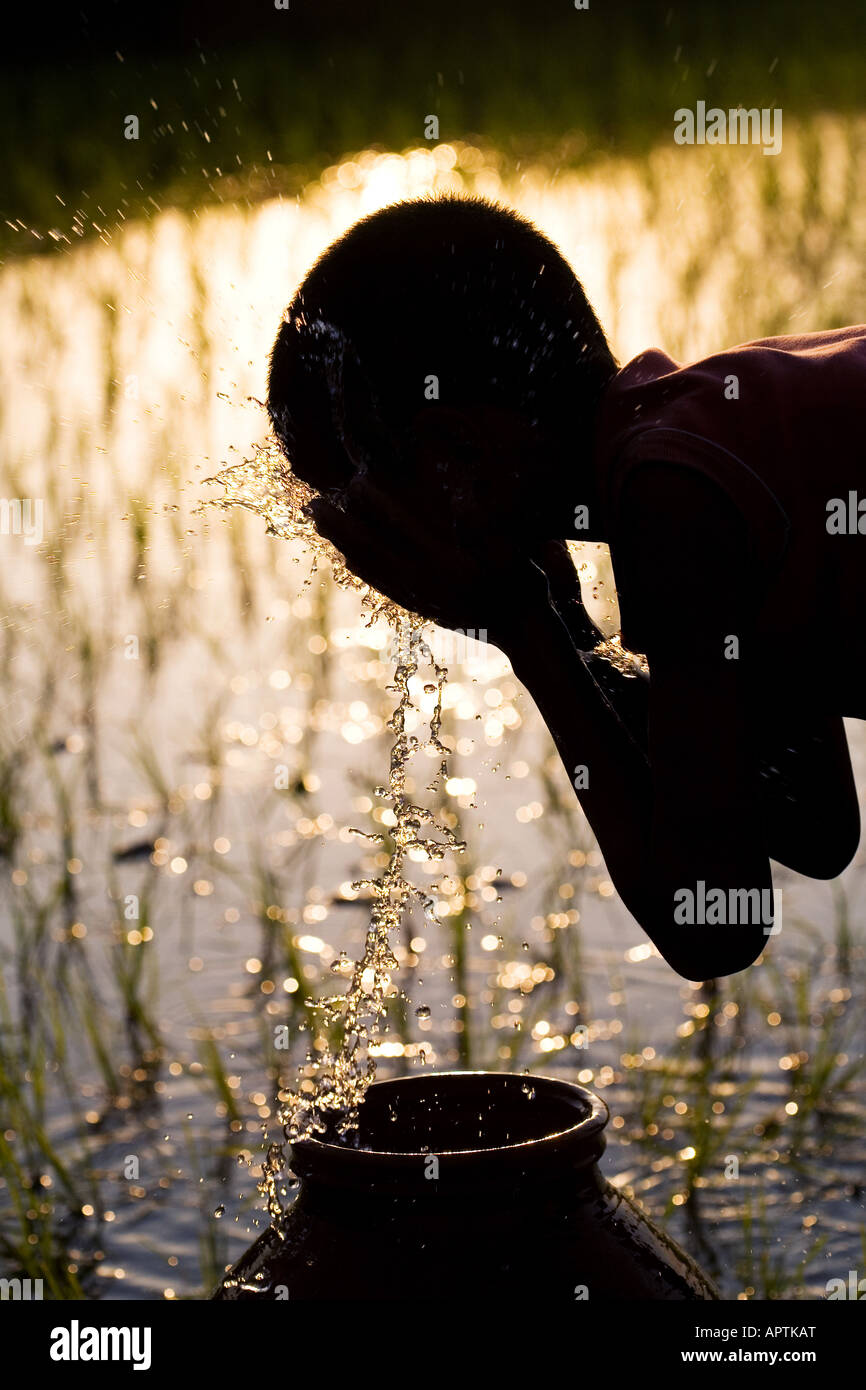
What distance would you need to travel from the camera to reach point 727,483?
1607mm

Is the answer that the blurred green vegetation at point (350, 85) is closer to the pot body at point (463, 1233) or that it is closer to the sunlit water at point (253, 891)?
the sunlit water at point (253, 891)

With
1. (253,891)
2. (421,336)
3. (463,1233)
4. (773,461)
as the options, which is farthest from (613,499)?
(253,891)

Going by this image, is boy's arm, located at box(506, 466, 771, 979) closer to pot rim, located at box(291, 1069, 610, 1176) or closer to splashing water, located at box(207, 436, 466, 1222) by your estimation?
pot rim, located at box(291, 1069, 610, 1176)

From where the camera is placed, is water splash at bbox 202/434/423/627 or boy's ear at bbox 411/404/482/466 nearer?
boy's ear at bbox 411/404/482/466

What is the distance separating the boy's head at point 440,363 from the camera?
5.72 ft

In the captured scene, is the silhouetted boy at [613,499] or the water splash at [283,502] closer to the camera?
the silhouetted boy at [613,499]

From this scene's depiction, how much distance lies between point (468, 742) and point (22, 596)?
1541mm

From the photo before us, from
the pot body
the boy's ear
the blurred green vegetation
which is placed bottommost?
the pot body

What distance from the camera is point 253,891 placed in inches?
132

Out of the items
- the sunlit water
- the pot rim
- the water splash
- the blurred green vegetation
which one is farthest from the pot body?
the blurred green vegetation

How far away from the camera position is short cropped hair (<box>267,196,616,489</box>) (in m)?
1.74

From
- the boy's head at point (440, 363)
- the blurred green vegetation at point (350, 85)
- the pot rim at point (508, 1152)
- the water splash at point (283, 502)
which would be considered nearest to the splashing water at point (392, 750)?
the water splash at point (283, 502)

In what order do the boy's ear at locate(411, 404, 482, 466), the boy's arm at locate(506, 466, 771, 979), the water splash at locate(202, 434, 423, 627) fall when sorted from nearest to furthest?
the boy's arm at locate(506, 466, 771, 979), the boy's ear at locate(411, 404, 482, 466), the water splash at locate(202, 434, 423, 627)
